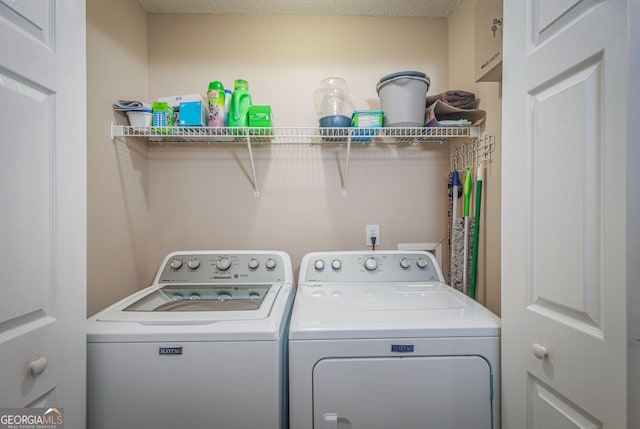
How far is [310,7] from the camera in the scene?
1827 mm

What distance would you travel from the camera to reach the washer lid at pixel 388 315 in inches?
40.9

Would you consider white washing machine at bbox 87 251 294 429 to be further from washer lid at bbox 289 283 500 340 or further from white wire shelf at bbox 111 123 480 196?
white wire shelf at bbox 111 123 480 196

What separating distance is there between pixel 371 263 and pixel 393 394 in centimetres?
70

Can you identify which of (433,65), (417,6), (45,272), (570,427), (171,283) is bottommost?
(570,427)

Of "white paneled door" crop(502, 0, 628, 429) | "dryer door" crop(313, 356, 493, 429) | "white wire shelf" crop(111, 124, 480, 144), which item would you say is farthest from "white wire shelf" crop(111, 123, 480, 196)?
"dryer door" crop(313, 356, 493, 429)

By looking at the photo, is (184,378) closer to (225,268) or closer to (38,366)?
(38,366)

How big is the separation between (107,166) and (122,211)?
0.26 meters

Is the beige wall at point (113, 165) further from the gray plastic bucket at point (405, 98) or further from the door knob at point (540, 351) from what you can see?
the door knob at point (540, 351)

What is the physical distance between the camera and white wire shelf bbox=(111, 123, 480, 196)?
5.24 feet

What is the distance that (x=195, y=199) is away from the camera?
1919mm

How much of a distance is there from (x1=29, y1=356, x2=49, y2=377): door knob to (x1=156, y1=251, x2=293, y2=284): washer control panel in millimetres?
783

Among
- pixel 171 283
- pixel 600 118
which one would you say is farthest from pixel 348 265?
pixel 600 118

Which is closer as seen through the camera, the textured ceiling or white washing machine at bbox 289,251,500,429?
white washing machine at bbox 289,251,500,429

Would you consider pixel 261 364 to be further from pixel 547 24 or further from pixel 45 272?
pixel 547 24
